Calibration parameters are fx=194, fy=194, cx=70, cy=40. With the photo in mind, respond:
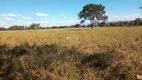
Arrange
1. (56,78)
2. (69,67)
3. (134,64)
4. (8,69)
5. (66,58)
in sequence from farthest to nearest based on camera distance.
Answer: (8,69), (66,58), (134,64), (69,67), (56,78)

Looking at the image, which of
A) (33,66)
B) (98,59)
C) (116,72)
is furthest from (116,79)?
(33,66)

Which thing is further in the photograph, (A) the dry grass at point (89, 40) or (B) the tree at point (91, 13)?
(B) the tree at point (91, 13)

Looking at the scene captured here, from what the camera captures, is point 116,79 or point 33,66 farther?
point 33,66

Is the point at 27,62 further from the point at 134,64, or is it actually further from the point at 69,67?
the point at 134,64

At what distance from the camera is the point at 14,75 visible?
6113 mm

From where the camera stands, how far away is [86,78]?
523 centimetres

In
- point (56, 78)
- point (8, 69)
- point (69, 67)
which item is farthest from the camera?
point (8, 69)

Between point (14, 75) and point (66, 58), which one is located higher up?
point (66, 58)

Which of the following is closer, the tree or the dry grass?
the dry grass

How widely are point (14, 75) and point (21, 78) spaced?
491 millimetres

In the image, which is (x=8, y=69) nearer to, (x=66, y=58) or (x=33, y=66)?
(x=33, y=66)

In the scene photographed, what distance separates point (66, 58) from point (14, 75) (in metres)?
1.74

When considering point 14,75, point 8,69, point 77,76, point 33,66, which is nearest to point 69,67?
point 77,76

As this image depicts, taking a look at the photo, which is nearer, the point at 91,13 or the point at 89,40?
the point at 89,40
